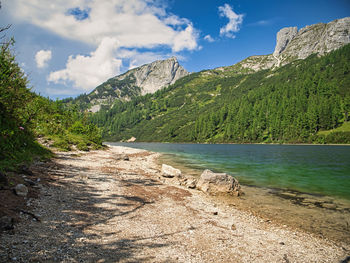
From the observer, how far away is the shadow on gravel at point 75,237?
15.1 feet

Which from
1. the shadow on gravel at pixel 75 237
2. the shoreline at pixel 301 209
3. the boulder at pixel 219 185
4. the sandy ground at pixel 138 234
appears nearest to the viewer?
the shadow on gravel at pixel 75 237

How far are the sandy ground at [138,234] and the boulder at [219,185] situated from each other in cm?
473

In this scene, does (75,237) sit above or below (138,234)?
above

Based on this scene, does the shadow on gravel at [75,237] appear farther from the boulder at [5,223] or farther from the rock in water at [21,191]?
the rock in water at [21,191]

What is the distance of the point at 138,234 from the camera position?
6637 mm

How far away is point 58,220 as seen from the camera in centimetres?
654

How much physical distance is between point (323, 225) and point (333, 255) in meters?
3.72

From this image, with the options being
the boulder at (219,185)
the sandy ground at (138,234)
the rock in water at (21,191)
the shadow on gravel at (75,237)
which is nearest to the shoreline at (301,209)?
the boulder at (219,185)

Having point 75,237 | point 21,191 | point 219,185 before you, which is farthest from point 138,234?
A: point 219,185

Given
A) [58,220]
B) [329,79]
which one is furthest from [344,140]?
[58,220]

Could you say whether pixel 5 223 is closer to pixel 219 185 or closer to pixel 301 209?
pixel 219 185

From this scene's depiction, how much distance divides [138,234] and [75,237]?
199cm

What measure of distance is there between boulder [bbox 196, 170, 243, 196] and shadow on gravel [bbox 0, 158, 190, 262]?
27.7 feet

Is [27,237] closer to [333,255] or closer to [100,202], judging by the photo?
[100,202]
